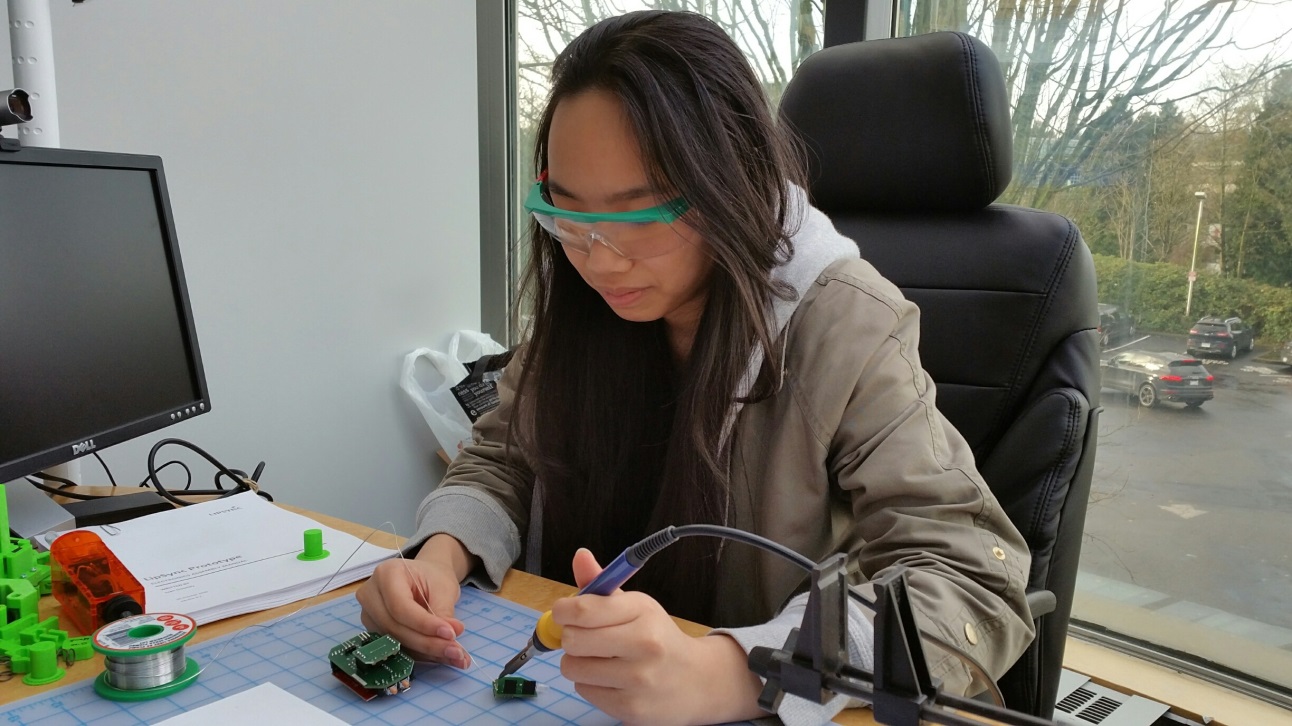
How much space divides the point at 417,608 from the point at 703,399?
1.20 ft

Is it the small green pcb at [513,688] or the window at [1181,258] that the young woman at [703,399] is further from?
the window at [1181,258]

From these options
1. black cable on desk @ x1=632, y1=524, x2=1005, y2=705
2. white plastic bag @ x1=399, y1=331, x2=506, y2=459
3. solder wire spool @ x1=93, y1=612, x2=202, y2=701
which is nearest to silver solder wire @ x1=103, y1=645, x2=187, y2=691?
solder wire spool @ x1=93, y1=612, x2=202, y2=701

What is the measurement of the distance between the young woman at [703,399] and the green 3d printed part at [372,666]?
0.03m

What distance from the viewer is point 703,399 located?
0.97m

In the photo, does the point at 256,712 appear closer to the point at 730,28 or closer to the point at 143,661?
the point at 143,661

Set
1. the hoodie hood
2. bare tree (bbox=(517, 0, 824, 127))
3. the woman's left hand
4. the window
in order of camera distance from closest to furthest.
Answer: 1. the woman's left hand
2. the hoodie hood
3. the window
4. bare tree (bbox=(517, 0, 824, 127))

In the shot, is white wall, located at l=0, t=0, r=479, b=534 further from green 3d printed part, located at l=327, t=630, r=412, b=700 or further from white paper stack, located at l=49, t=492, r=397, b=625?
green 3d printed part, located at l=327, t=630, r=412, b=700

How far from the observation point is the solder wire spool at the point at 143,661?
2.31 feet

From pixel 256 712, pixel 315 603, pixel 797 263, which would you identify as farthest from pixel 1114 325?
pixel 256 712

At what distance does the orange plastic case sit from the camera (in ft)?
2.69

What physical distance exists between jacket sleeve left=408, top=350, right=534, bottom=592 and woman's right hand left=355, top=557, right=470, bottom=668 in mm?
59

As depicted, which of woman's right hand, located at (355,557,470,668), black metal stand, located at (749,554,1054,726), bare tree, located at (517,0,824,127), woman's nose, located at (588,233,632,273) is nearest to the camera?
black metal stand, located at (749,554,1054,726)

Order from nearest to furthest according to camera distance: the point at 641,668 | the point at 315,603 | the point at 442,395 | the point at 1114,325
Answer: the point at 641,668 < the point at 315,603 < the point at 1114,325 < the point at 442,395

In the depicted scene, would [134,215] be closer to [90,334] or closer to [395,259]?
[90,334]
